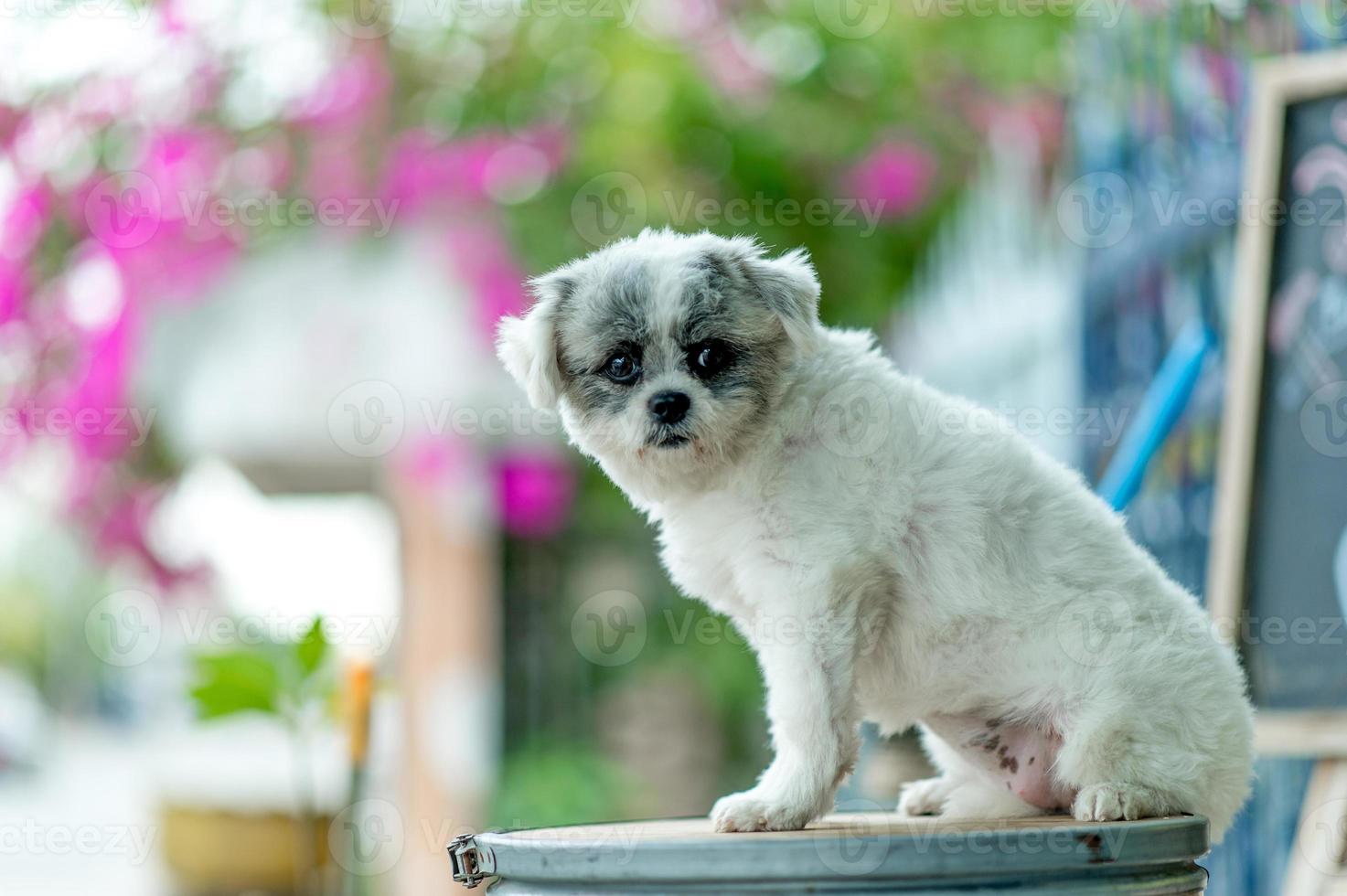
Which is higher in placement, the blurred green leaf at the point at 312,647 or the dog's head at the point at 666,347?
the dog's head at the point at 666,347

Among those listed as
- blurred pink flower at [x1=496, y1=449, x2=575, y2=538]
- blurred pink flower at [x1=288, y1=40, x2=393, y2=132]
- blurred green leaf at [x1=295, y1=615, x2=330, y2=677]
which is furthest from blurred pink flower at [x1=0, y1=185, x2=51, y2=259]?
blurred green leaf at [x1=295, y1=615, x2=330, y2=677]

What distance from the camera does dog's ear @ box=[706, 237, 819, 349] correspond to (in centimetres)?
217

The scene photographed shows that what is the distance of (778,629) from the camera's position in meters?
2.04

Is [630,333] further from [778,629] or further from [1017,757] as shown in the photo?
[1017,757]

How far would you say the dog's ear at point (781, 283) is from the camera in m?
2.17

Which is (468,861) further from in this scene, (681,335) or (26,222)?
(26,222)

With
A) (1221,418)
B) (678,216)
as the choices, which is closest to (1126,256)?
(1221,418)

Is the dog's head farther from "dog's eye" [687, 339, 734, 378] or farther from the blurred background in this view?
the blurred background

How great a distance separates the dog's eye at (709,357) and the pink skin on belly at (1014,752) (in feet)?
2.16

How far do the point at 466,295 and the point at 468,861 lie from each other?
434 cm

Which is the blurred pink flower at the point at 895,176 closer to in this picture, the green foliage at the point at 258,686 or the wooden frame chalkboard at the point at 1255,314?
the wooden frame chalkboard at the point at 1255,314

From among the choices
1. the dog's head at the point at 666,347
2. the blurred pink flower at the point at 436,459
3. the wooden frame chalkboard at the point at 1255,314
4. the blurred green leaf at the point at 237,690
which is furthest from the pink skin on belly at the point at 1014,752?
the blurred pink flower at the point at 436,459

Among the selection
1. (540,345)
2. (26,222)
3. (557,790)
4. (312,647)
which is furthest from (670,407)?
(557,790)

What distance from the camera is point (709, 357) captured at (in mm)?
2146
